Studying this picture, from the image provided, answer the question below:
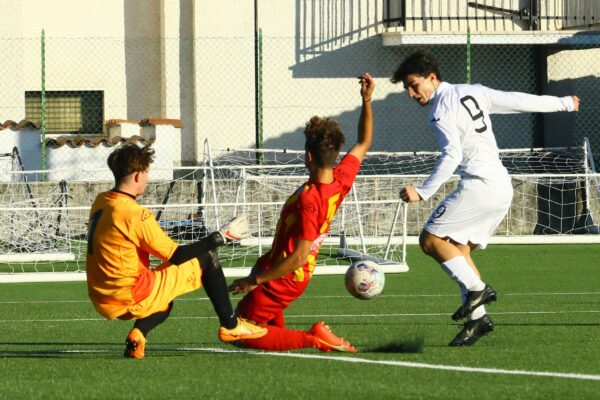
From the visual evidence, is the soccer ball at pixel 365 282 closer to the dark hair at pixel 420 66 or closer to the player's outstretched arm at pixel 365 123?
the player's outstretched arm at pixel 365 123

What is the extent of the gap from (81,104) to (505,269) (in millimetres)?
10387

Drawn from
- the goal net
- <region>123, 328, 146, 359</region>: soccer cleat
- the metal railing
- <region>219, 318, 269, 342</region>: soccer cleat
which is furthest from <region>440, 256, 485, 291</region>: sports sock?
the metal railing

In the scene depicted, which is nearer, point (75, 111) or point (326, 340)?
point (326, 340)

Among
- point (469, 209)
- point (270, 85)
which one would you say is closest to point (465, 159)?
point (469, 209)

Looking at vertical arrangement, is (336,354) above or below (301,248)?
below

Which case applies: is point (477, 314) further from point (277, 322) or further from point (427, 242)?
point (277, 322)

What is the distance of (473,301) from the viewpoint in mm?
8203

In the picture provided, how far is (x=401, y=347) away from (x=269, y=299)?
859 millimetres

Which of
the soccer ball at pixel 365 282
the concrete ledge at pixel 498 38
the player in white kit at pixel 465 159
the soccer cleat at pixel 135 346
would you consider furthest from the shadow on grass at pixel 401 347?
the concrete ledge at pixel 498 38

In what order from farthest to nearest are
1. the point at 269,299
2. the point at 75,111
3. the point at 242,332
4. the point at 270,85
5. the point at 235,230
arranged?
the point at 75,111
the point at 270,85
the point at 269,299
the point at 242,332
the point at 235,230

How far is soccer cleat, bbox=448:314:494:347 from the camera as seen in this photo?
8.17m

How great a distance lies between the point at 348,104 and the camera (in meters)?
23.7

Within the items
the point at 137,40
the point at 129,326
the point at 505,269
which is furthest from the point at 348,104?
the point at 129,326

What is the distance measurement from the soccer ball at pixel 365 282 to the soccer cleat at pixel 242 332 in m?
0.74
